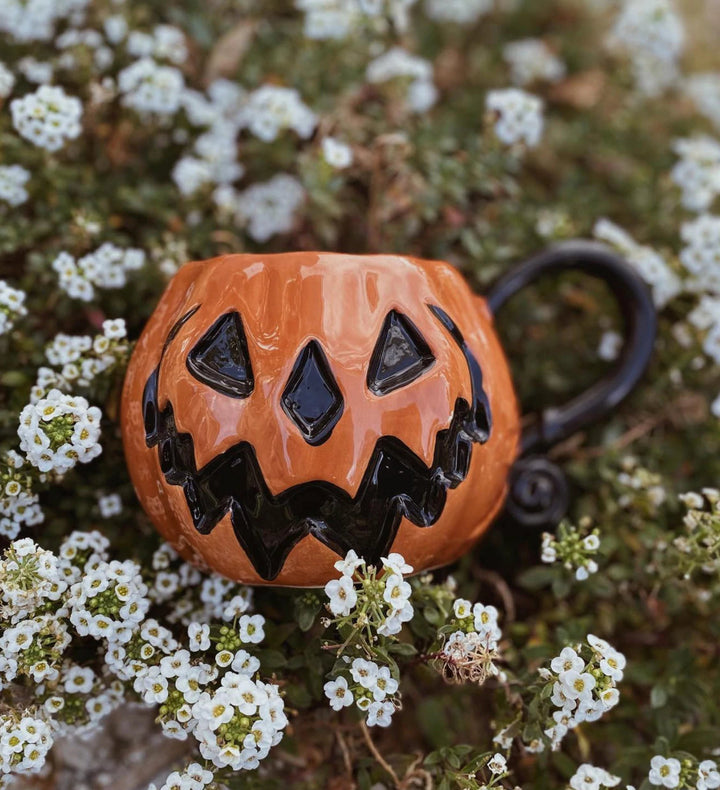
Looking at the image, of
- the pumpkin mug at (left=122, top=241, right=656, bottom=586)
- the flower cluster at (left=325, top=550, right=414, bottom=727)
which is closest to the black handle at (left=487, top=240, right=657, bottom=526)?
the pumpkin mug at (left=122, top=241, right=656, bottom=586)

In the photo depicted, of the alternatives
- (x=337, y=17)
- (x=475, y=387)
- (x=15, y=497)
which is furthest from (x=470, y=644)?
(x=337, y=17)

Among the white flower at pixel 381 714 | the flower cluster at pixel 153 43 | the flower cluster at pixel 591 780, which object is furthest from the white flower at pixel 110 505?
the flower cluster at pixel 153 43

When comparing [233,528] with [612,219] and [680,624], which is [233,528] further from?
[612,219]

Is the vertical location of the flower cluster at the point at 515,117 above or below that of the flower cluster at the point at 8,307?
above

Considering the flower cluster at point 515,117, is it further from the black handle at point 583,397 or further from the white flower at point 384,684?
the white flower at point 384,684

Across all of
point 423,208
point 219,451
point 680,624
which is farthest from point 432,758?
point 423,208

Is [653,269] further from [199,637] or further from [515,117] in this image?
[199,637]
